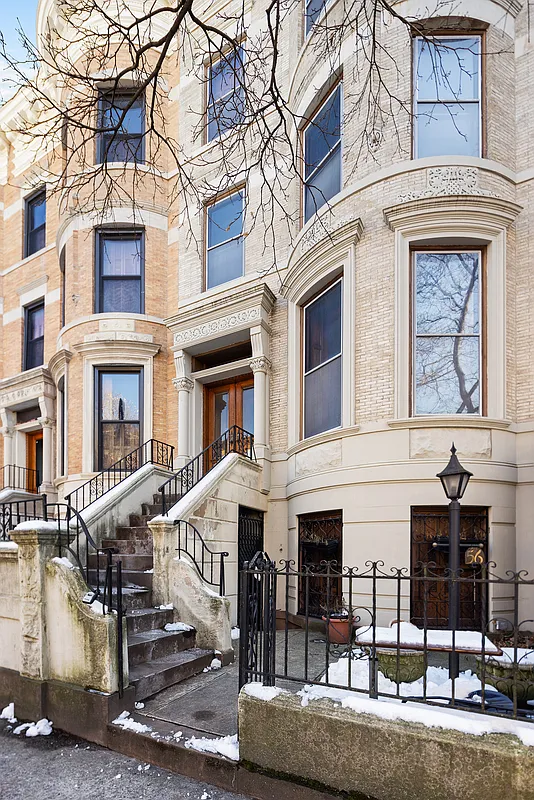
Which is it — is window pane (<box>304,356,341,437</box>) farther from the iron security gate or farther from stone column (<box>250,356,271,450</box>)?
the iron security gate

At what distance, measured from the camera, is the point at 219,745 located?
4613mm

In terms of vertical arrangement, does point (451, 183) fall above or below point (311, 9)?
below

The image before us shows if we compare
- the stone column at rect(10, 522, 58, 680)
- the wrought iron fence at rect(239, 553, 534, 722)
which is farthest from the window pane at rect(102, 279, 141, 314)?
the stone column at rect(10, 522, 58, 680)

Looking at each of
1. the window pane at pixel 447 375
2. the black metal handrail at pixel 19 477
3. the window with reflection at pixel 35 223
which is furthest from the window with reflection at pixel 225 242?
the black metal handrail at pixel 19 477

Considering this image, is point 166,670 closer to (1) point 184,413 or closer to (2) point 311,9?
(1) point 184,413

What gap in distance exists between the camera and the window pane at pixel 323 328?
1006cm

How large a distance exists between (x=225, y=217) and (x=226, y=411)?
177 inches

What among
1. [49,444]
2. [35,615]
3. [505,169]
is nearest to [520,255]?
[505,169]

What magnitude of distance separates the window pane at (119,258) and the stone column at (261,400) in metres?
4.44

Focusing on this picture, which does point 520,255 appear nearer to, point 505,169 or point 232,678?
point 505,169

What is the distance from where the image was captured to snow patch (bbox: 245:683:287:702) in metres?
4.36

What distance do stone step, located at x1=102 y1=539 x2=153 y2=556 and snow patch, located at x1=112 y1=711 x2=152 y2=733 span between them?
156 inches

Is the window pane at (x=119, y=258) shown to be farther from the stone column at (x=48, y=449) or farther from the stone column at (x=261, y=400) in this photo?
the stone column at (x=48, y=449)

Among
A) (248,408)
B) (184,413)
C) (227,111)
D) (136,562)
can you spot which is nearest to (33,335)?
(184,413)
